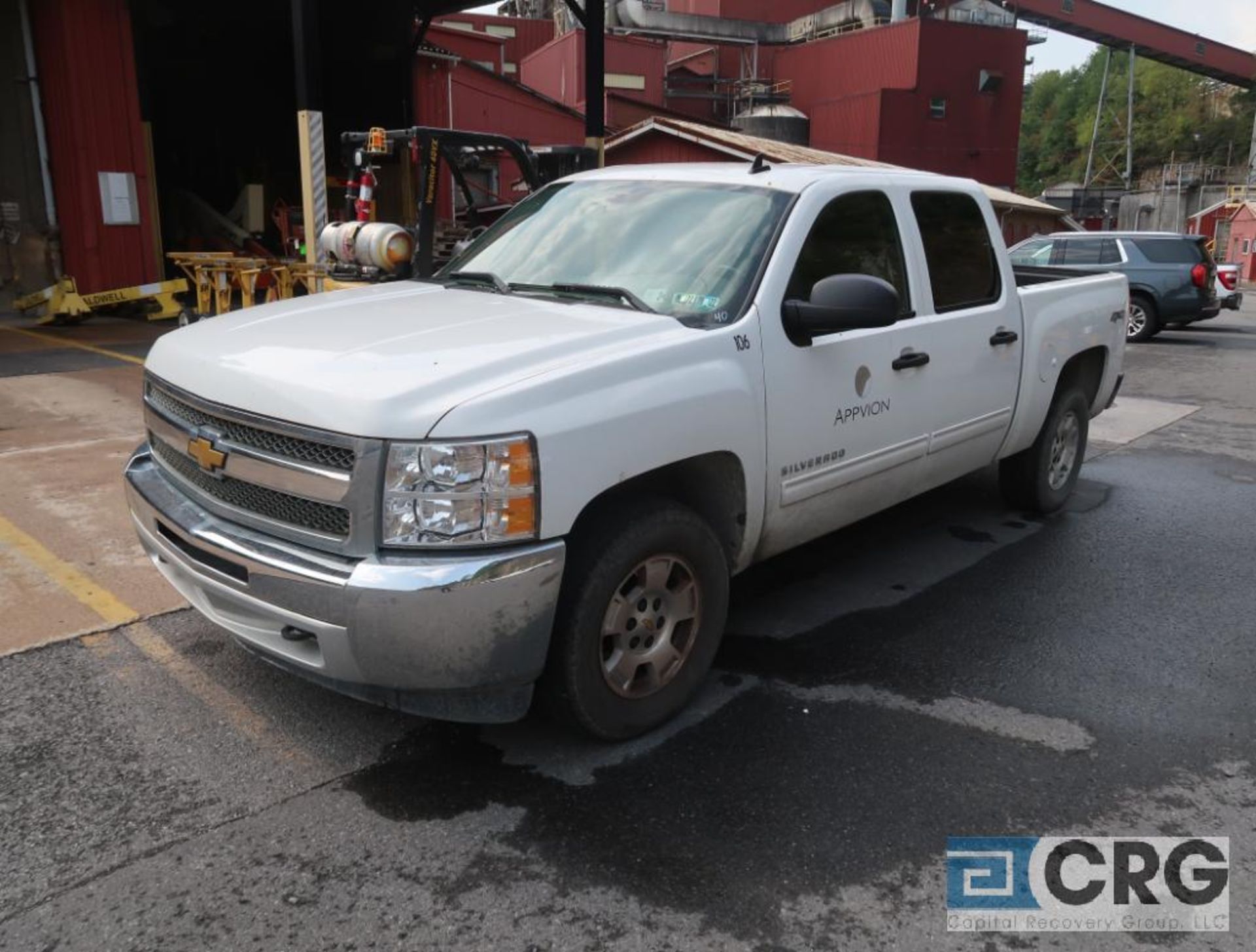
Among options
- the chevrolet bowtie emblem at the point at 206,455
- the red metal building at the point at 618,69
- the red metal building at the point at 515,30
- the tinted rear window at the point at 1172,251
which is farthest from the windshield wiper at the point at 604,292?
the red metal building at the point at 515,30

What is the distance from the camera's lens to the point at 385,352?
3.14m

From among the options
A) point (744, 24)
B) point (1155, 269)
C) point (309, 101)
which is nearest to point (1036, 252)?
point (1155, 269)

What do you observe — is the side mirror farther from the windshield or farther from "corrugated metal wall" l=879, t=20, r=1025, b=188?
"corrugated metal wall" l=879, t=20, r=1025, b=188

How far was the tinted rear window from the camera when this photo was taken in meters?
16.3

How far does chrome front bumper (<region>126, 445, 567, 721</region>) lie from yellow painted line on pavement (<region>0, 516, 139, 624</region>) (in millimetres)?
1510

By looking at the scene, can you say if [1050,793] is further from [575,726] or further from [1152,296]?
[1152,296]

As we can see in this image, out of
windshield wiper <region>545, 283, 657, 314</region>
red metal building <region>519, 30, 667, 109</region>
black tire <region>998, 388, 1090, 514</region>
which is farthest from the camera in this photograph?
red metal building <region>519, 30, 667, 109</region>

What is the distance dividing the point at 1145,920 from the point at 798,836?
0.92m

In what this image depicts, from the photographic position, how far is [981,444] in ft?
16.7

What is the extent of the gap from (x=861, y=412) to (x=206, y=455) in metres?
2.46

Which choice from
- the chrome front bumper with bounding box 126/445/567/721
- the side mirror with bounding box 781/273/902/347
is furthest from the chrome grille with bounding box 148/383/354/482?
the side mirror with bounding box 781/273/902/347

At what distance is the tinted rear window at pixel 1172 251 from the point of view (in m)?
16.3

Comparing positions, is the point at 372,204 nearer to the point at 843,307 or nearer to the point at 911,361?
the point at 911,361

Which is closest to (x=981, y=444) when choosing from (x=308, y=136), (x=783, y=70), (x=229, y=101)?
(x=308, y=136)
